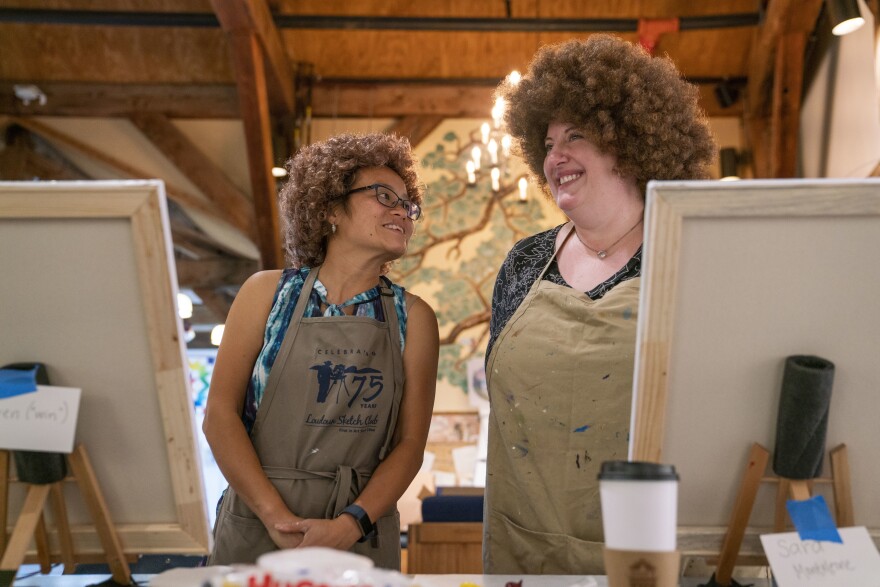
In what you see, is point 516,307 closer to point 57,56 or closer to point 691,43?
point 691,43

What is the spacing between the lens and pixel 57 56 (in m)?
6.00

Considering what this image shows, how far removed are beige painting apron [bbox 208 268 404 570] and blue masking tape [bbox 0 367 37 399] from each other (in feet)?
1.96

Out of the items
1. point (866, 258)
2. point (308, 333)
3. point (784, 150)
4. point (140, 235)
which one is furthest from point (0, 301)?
point (784, 150)

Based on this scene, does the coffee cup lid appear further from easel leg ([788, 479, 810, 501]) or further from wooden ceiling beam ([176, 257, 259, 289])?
wooden ceiling beam ([176, 257, 259, 289])

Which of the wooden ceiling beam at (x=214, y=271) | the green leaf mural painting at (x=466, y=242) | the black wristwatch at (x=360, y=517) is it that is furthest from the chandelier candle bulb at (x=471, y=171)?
the black wristwatch at (x=360, y=517)

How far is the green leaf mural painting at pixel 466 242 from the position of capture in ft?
20.0

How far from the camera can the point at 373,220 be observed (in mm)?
1949

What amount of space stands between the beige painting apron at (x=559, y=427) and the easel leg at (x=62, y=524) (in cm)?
85

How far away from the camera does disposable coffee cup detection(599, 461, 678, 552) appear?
961 millimetres

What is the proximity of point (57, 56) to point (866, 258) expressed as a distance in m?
6.25

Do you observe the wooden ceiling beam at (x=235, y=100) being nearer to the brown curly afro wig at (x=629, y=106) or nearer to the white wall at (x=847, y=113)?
the white wall at (x=847, y=113)

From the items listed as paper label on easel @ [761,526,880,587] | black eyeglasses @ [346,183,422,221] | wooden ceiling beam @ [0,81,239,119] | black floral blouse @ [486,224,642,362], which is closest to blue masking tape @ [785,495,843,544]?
paper label on easel @ [761,526,880,587]

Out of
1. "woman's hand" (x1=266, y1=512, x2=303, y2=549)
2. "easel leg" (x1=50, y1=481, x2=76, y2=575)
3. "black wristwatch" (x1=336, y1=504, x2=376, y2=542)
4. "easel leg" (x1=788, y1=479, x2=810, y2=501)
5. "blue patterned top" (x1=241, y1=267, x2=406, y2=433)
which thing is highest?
"blue patterned top" (x1=241, y1=267, x2=406, y2=433)

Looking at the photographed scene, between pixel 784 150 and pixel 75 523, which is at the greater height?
pixel 784 150
